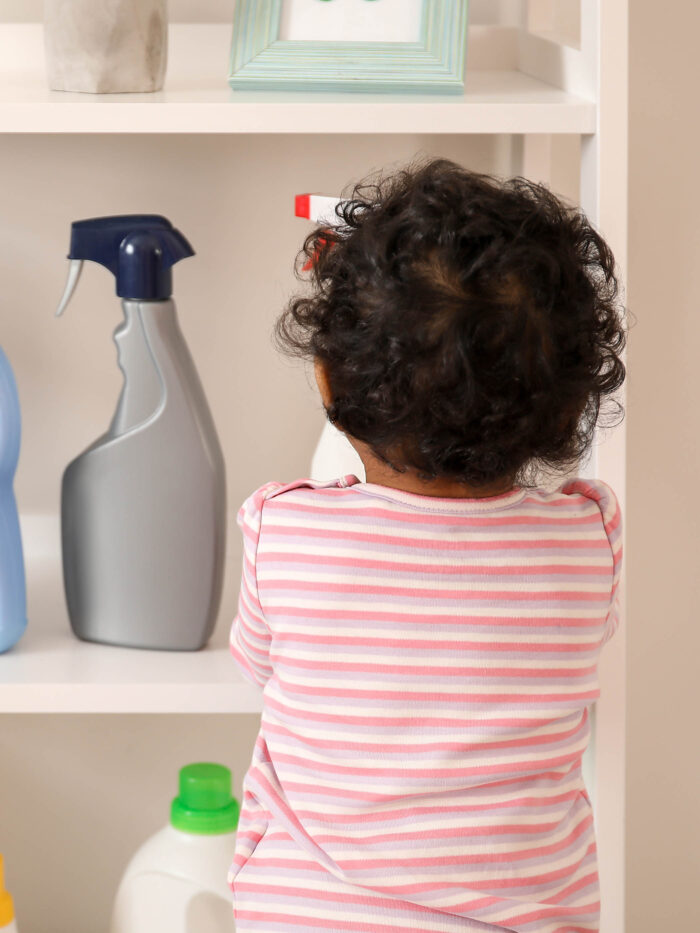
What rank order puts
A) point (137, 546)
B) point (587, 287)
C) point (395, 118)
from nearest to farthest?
point (587, 287), point (395, 118), point (137, 546)

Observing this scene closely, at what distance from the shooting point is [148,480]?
2.72 ft

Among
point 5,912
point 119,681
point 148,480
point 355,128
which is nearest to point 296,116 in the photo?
point 355,128

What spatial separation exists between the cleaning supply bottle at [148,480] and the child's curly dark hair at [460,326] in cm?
21

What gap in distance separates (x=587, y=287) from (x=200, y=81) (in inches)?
16.4

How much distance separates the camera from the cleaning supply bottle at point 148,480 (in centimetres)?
82

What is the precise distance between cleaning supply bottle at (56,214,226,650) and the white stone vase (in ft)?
0.31

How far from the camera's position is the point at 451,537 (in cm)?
63

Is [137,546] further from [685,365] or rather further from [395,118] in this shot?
[685,365]

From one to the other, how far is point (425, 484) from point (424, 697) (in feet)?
0.38

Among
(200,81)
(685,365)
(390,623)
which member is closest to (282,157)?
(200,81)

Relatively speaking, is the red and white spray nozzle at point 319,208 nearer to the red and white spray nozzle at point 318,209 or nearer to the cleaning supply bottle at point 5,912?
the red and white spray nozzle at point 318,209

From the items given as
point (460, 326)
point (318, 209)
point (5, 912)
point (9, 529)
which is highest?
point (318, 209)

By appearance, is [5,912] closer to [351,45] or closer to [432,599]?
[432,599]

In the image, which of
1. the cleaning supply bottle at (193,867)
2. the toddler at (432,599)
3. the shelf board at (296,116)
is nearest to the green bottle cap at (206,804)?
A: the cleaning supply bottle at (193,867)
